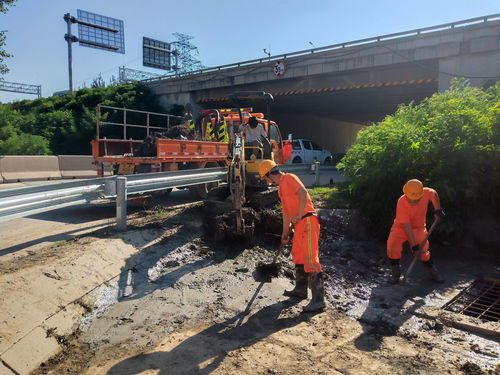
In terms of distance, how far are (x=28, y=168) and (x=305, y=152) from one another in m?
13.7

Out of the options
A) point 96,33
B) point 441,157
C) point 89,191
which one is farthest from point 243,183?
point 96,33

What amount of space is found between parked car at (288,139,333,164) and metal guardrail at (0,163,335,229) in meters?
13.7

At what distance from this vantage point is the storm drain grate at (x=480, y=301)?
437cm

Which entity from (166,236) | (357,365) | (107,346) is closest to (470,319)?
(357,365)

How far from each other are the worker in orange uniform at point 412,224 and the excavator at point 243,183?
2.10 m

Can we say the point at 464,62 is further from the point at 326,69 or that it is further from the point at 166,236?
the point at 166,236

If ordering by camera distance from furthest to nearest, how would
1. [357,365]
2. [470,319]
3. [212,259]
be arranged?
[212,259]
[470,319]
[357,365]

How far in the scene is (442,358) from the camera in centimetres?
325

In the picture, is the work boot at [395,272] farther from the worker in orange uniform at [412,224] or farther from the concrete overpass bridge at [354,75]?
the concrete overpass bridge at [354,75]

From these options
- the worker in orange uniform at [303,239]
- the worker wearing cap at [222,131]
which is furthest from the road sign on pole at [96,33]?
the worker in orange uniform at [303,239]

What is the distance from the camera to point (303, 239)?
14.3ft

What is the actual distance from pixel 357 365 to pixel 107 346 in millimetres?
2120

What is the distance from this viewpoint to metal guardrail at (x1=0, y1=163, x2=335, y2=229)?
13.8 ft

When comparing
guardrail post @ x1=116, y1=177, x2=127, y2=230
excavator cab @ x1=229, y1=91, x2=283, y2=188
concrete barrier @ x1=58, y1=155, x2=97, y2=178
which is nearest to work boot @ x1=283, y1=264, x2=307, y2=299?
guardrail post @ x1=116, y1=177, x2=127, y2=230
